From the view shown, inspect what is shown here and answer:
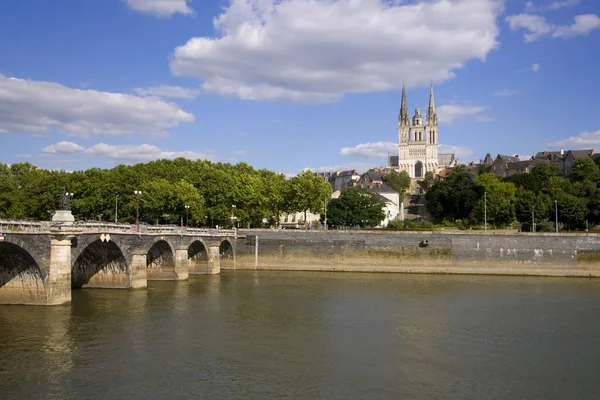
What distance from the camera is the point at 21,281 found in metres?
34.5

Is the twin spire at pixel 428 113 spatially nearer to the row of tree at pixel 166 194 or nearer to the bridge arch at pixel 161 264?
the row of tree at pixel 166 194

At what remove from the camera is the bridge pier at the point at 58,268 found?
33.6 meters

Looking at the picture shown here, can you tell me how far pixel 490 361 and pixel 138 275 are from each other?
27.6 m

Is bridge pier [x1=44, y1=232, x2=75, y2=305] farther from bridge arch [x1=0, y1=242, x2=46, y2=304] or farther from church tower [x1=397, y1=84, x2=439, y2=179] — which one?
church tower [x1=397, y1=84, x2=439, y2=179]

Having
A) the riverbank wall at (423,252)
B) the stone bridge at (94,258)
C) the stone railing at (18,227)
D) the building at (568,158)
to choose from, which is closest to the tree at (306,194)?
the riverbank wall at (423,252)

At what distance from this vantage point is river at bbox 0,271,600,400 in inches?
865

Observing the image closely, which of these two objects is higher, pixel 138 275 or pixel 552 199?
pixel 552 199

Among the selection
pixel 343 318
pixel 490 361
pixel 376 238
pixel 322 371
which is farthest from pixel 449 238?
pixel 322 371

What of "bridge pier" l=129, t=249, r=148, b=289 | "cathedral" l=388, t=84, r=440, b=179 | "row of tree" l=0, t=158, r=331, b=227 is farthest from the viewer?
"cathedral" l=388, t=84, r=440, b=179

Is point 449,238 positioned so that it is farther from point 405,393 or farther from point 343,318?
point 405,393

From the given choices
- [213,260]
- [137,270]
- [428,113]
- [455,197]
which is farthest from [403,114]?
[137,270]

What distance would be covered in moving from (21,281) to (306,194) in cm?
5111

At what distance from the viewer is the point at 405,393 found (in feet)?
70.5

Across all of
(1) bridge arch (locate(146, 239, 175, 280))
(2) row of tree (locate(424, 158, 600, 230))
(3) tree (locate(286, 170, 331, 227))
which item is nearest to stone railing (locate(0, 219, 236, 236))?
(1) bridge arch (locate(146, 239, 175, 280))
